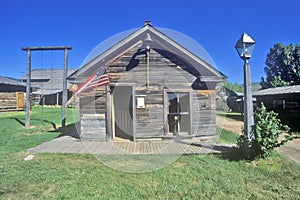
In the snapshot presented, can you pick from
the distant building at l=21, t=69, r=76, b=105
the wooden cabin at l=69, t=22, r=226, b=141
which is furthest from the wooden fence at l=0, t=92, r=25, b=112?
the wooden cabin at l=69, t=22, r=226, b=141

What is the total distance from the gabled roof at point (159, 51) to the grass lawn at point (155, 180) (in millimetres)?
3266

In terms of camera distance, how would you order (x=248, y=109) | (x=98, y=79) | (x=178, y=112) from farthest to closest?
(x=178, y=112)
(x=98, y=79)
(x=248, y=109)

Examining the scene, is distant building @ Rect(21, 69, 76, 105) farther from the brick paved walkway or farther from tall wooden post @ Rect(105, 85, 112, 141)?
tall wooden post @ Rect(105, 85, 112, 141)

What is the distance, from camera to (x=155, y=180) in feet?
12.2

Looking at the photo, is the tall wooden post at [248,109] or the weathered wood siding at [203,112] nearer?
the tall wooden post at [248,109]

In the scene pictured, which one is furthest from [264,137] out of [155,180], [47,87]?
[47,87]

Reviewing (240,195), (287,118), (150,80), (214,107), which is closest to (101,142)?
(150,80)

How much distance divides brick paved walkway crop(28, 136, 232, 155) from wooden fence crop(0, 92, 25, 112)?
15.4 metres

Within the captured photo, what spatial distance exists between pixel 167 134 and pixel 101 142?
2.38 metres

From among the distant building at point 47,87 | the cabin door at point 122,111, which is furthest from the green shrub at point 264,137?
the distant building at point 47,87

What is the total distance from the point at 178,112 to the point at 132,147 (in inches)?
85.9

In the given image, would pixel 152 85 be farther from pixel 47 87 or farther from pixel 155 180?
pixel 47 87

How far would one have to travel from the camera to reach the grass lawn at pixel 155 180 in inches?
126

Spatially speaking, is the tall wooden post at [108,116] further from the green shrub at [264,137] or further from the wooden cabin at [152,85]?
the green shrub at [264,137]
